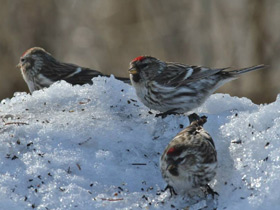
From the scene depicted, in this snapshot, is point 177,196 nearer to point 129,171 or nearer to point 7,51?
point 129,171

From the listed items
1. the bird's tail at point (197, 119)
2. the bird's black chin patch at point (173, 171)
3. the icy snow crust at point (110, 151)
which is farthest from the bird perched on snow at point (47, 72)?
the bird's black chin patch at point (173, 171)

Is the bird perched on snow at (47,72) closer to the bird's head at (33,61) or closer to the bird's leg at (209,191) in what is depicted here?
the bird's head at (33,61)

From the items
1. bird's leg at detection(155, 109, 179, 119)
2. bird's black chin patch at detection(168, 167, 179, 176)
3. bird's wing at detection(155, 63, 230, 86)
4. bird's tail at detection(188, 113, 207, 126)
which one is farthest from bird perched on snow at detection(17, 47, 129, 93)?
bird's black chin patch at detection(168, 167, 179, 176)

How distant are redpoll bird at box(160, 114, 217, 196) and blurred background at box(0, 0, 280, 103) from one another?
5.10 metres

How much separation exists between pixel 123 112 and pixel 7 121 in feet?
2.80

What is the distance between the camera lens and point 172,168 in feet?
12.5

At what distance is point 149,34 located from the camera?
10055 mm

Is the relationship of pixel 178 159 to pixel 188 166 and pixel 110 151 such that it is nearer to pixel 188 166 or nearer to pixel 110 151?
pixel 188 166

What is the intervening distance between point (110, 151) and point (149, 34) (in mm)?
5908

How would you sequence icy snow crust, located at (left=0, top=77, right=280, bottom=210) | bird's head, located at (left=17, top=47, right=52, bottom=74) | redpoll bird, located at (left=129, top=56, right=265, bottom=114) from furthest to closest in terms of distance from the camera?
1. bird's head, located at (left=17, top=47, right=52, bottom=74)
2. redpoll bird, located at (left=129, top=56, right=265, bottom=114)
3. icy snow crust, located at (left=0, top=77, right=280, bottom=210)

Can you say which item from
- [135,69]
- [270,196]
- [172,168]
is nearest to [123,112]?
[135,69]

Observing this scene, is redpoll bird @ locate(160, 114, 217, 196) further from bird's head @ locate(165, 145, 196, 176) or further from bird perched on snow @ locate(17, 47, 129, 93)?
bird perched on snow @ locate(17, 47, 129, 93)

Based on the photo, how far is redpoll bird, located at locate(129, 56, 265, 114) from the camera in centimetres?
527

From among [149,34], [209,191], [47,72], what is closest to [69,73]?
[47,72]
